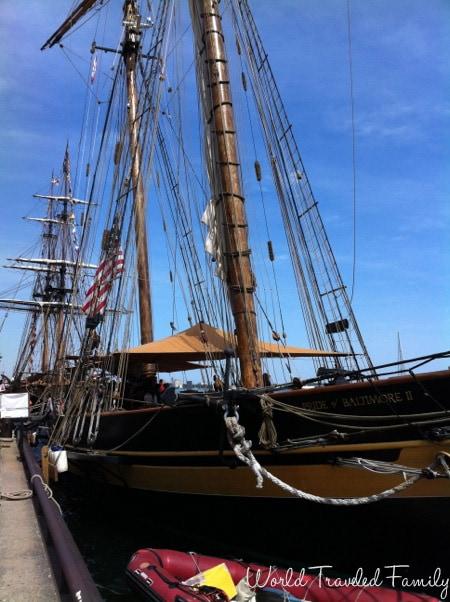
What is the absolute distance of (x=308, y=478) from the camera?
6.19 metres

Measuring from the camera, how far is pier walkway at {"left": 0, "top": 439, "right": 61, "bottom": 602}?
448cm

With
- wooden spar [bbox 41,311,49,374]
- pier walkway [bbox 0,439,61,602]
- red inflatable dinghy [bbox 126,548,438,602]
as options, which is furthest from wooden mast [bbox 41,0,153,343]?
wooden spar [bbox 41,311,49,374]

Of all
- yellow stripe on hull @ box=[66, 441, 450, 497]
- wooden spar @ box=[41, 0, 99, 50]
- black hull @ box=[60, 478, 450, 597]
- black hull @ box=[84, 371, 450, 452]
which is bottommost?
black hull @ box=[60, 478, 450, 597]

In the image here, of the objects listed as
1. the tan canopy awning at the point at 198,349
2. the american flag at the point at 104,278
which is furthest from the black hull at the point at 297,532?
the american flag at the point at 104,278

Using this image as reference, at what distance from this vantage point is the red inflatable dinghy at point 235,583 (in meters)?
4.42

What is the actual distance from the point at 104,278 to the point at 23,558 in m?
9.64

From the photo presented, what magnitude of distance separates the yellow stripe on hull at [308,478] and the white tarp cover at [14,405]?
11822 millimetres

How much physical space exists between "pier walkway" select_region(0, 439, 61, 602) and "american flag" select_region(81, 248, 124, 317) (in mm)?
6729

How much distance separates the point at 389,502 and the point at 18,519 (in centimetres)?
500

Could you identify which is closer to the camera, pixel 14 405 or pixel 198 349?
pixel 198 349

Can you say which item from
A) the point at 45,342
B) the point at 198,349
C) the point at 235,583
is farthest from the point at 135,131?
the point at 45,342

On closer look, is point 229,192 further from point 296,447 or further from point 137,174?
point 296,447

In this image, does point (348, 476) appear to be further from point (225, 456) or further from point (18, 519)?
point (18, 519)

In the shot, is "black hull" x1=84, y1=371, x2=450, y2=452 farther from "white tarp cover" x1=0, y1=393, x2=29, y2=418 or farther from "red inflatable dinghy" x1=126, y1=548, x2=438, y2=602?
"white tarp cover" x1=0, y1=393, x2=29, y2=418
